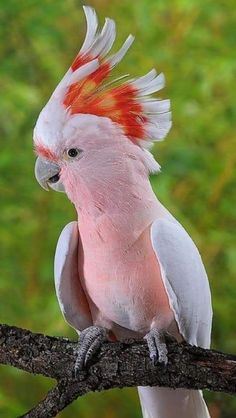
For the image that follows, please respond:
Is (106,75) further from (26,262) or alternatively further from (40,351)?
(26,262)

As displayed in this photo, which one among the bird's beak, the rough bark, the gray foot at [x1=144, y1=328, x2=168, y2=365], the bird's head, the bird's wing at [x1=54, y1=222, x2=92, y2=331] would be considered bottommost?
the rough bark

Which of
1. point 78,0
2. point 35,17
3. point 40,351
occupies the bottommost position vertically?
point 40,351

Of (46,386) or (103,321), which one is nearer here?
(103,321)

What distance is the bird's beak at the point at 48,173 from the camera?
0.72m

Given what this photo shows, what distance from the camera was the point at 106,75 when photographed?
28.5 inches

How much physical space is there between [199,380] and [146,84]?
294mm

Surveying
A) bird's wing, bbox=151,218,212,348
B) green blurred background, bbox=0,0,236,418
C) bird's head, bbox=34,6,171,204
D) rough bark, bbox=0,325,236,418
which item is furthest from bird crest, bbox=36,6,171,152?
green blurred background, bbox=0,0,236,418

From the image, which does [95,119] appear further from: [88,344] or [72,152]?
[88,344]

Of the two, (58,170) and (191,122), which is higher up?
(191,122)

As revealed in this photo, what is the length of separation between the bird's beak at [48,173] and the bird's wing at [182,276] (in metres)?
0.11

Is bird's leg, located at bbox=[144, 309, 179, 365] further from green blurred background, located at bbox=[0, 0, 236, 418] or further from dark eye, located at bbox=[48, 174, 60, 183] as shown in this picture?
green blurred background, located at bbox=[0, 0, 236, 418]

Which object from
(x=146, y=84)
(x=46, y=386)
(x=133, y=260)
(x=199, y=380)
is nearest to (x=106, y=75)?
(x=146, y=84)

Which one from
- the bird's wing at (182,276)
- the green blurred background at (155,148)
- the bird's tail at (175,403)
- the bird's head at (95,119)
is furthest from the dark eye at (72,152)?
the green blurred background at (155,148)

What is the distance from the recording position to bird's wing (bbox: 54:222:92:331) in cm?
73
